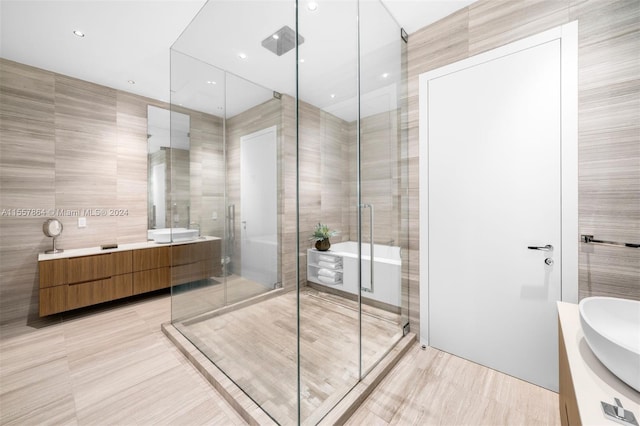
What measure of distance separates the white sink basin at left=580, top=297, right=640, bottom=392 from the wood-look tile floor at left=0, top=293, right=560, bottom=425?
775mm

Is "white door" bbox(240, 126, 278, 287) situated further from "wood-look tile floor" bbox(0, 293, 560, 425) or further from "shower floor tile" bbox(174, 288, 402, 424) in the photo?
"wood-look tile floor" bbox(0, 293, 560, 425)

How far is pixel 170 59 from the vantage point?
8.90ft

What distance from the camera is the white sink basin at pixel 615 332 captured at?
2.55 feet

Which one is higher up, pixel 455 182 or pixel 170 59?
pixel 170 59

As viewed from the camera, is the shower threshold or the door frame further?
the door frame

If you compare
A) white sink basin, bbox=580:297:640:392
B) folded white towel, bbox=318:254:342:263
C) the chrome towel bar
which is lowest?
white sink basin, bbox=580:297:640:392

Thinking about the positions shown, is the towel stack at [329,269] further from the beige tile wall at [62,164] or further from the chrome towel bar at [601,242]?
the chrome towel bar at [601,242]

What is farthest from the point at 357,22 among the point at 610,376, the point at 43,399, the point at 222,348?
the point at 43,399

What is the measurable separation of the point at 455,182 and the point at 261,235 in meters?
1.54

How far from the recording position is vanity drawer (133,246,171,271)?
3.22m

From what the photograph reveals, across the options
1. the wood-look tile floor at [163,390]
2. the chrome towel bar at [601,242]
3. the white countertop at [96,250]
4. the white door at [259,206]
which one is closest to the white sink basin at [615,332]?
the chrome towel bar at [601,242]

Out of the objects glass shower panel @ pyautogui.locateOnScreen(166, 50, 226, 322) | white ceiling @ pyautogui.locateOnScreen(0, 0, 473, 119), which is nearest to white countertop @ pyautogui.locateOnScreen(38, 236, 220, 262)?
glass shower panel @ pyautogui.locateOnScreen(166, 50, 226, 322)

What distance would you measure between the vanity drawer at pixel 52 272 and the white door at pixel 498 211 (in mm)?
3616

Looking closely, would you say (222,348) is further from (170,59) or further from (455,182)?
(170,59)
